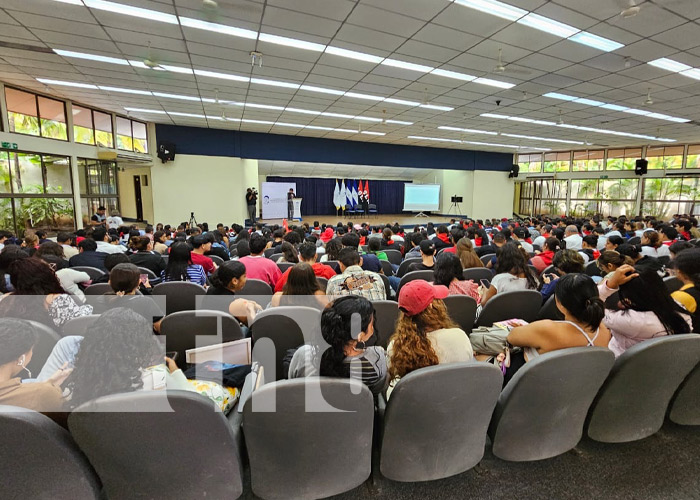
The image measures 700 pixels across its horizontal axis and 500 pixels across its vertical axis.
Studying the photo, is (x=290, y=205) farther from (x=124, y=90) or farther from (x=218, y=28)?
(x=218, y=28)

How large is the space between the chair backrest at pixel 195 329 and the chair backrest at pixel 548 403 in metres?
1.65

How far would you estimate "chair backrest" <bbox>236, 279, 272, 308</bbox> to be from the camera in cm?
319

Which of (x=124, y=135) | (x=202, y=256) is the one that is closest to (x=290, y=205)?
(x=124, y=135)

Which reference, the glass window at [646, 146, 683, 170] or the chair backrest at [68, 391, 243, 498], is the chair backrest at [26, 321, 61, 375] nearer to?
the chair backrest at [68, 391, 243, 498]

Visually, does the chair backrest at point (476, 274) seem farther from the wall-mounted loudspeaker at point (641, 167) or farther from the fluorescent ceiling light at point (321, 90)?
the wall-mounted loudspeaker at point (641, 167)

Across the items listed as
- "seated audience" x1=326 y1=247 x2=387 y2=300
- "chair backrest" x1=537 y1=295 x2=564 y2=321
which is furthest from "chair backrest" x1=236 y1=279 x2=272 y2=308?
"chair backrest" x1=537 y1=295 x2=564 y2=321

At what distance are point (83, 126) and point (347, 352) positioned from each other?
11386 millimetres

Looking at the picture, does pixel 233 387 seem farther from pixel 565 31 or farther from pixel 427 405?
pixel 565 31

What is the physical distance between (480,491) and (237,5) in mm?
5248

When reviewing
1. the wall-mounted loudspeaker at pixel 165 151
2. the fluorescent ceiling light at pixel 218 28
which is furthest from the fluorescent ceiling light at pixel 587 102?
the wall-mounted loudspeaker at pixel 165 151

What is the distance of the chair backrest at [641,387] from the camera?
1641mm

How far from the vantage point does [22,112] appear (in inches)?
302

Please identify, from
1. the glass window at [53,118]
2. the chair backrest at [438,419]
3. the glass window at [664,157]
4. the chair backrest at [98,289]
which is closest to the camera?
the chair backrest at [438,419]

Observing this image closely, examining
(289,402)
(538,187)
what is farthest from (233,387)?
(538,187)
